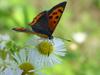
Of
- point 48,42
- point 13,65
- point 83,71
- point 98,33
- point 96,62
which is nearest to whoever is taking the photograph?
point 13,65

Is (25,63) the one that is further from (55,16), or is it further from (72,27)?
(72,27)

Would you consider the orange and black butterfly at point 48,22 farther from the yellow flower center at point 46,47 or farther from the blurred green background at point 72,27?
the blurred green background at point 72,27

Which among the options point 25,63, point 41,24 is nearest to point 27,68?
point 25,63

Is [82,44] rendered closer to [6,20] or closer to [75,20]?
[75,20]

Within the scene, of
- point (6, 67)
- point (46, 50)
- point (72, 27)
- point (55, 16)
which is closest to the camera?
point (6, 67)

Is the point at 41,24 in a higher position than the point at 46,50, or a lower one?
higher

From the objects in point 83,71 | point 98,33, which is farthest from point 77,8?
point 83,71

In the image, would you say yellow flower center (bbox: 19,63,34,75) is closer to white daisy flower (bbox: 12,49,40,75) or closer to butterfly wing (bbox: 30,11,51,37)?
white daisy flower (bbox: 12,49,40,75)

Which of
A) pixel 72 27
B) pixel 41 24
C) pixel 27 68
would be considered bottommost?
pixel 72 27
